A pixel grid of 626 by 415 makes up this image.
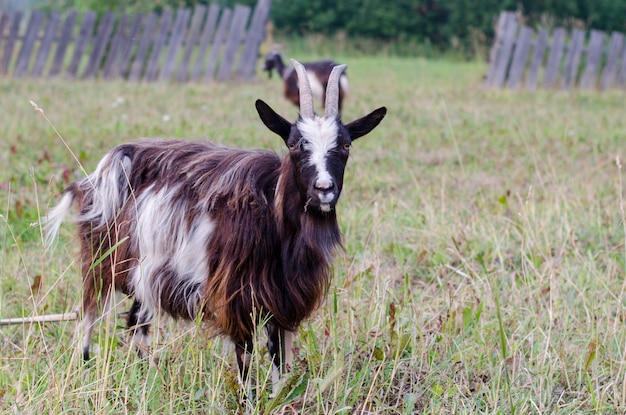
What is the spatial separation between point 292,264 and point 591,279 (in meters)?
2.14

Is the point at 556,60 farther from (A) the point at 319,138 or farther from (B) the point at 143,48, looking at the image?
(A) the point at 319,138

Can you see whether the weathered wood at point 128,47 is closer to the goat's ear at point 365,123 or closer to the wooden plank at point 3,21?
the wooden plank at point 3,21

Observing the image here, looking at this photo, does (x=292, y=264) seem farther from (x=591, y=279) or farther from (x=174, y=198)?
(x=591, y=279)

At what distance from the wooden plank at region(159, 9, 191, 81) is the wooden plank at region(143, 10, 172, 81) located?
0.43 ft

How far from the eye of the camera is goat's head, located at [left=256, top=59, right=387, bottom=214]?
3.01m

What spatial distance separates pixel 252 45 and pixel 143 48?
6.83ft

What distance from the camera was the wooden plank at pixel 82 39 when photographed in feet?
49.2

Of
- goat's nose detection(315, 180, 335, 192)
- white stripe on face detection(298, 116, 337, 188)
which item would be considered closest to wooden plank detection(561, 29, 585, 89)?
white stripe on face detection(298, 116, 337, 188)

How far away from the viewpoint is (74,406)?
2.96 m

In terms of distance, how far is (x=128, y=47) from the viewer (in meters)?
15.0

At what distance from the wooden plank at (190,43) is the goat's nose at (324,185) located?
1239cm

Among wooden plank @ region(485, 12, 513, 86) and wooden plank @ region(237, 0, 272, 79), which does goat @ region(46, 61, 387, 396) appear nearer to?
wooden plank @ region(237, 0, 272, 79)

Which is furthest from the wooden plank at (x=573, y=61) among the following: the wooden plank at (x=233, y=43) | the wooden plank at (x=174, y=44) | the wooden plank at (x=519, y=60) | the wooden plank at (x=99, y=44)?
the wooden plank at (x=99, y=44)

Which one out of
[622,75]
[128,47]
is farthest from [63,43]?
[622,75]
